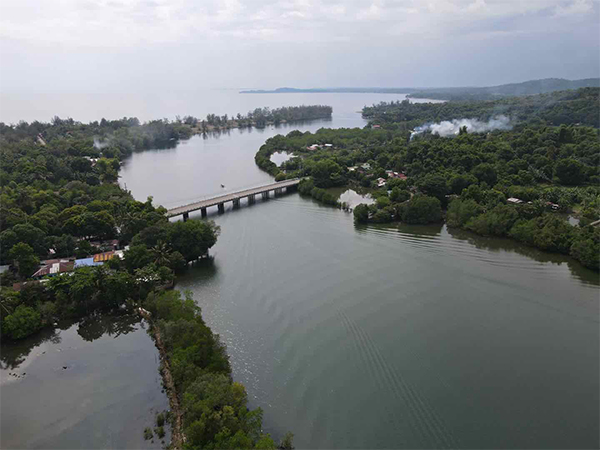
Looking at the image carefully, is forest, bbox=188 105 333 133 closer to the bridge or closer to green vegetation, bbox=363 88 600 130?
green vegetation, bbox=363 88 600 130

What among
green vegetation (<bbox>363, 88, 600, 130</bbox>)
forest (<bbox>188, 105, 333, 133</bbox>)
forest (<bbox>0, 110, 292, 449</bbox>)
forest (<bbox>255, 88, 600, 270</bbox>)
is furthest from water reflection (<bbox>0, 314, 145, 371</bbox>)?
forest (<bbox>188, 105, 333, 133</bbox>)

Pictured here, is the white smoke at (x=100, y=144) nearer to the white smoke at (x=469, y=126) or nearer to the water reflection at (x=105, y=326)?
the white smoke at (x=469, y=126)

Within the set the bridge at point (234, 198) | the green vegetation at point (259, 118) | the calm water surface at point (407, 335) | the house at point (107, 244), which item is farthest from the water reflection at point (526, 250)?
the green vegetation at point (259, 118)

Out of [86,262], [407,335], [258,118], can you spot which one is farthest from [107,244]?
[258,118]

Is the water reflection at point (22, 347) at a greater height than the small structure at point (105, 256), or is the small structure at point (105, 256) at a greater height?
the small structure at point (105, 256)

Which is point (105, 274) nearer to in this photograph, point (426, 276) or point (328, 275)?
point (328, 275)

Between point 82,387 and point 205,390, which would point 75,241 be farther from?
point 205,390
